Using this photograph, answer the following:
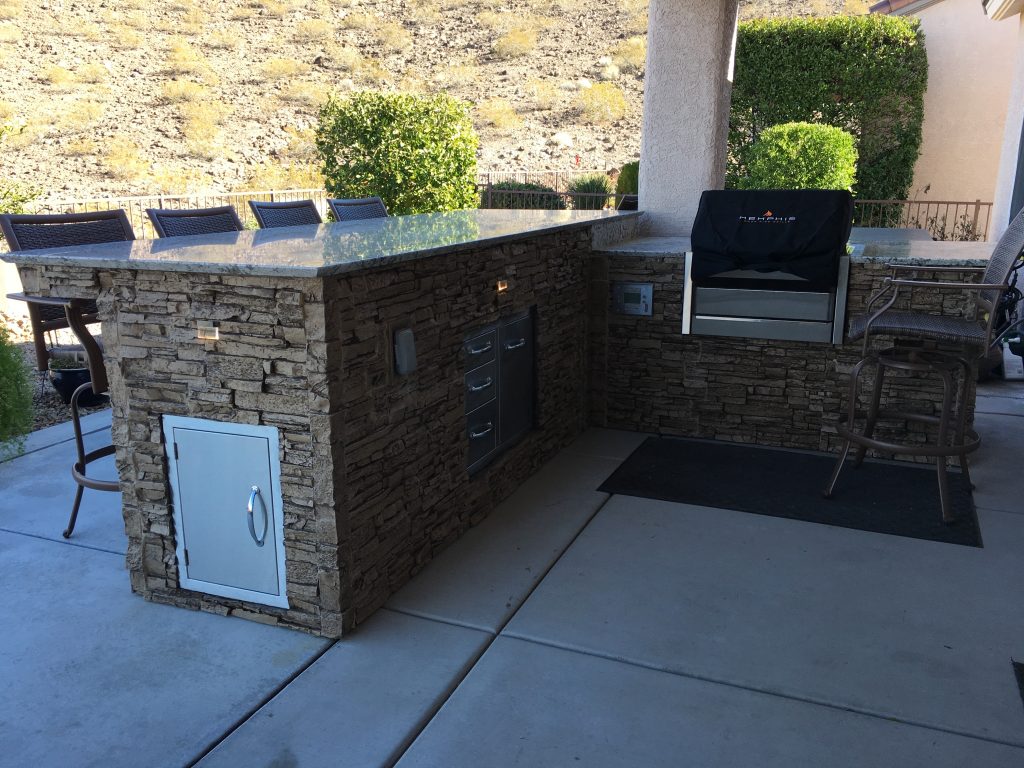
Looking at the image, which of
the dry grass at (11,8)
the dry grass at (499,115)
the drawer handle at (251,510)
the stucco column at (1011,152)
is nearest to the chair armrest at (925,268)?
the drawer handle at (251,510)

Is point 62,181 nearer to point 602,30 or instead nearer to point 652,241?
point 602,30

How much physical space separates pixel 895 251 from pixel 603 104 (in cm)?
2370

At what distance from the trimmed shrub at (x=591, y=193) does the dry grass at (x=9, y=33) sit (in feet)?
60.0

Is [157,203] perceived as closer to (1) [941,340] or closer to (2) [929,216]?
(2) [929,216]

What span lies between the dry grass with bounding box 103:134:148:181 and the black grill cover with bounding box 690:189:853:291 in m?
20.6

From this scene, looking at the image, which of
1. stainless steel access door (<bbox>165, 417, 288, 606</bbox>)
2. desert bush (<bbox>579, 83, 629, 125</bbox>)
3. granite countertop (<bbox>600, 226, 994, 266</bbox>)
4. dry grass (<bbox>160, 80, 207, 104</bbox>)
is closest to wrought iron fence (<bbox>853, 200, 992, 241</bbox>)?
granite countertop (<bbox>600, 226, 994, 266</bbox>)

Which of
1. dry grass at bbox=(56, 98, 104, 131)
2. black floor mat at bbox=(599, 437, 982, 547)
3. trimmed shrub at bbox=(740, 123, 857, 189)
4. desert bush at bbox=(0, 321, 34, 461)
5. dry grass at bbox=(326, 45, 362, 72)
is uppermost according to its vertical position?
dry grass at bbox=(326, 45, 362, 72)

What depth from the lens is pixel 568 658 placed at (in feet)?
8.55

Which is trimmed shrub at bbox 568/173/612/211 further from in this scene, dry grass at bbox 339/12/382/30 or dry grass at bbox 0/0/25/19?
dry grass at bbox 0/0/25/19

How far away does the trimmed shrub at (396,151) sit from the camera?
30.3 ft

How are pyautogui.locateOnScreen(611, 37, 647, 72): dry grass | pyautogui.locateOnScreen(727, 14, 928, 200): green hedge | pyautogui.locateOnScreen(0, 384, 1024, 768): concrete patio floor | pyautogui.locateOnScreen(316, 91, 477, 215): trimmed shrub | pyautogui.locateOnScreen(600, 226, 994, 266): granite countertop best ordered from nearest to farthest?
pyautogui.locateOnScreen(0, 384, 1024, 768): concrete patio floor
pyautogui.locateOnScreen(600, 226, 994, 266): granite countertop
pyautogui.locateOnScreen(316, 91, 477, 215): trimmed shrub
pyautogui.locateOnScreen(727, 14, 928, 200): green hedge
pyautogui.locateOnScreen(611, 37, 647, 72): dry grass

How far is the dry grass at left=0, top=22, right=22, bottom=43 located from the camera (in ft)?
78.9

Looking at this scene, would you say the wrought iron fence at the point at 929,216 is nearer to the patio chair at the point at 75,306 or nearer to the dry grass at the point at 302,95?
the patio chair at the point at 75,306

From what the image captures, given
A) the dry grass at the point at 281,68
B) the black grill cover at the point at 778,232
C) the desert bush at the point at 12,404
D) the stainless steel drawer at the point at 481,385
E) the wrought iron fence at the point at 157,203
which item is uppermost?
the dry grass at the point at 281,68
